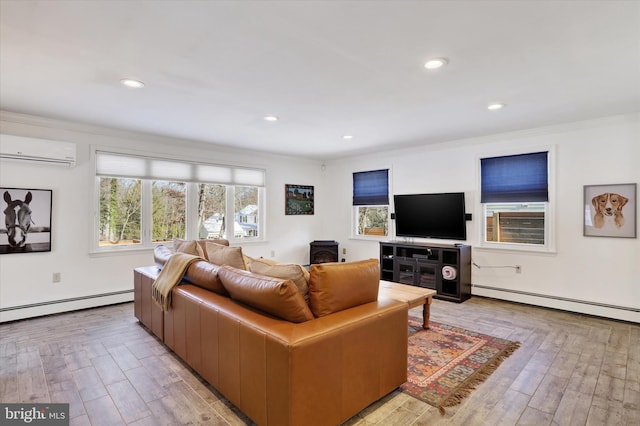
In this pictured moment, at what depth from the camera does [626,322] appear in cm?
379

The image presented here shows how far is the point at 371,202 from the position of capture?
21.0 feet

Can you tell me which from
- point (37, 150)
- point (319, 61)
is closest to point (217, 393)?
point (319, 61)

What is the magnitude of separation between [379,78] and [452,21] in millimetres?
887

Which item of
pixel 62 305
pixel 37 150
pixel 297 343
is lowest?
pixel 62 305

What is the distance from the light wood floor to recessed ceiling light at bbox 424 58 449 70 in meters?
2.50

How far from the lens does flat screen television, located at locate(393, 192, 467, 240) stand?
16.7 ft

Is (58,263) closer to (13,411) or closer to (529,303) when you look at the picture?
(13,411)

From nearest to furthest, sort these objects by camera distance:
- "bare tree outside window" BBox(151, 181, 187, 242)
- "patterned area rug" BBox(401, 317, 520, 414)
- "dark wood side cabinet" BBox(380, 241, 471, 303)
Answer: "patterned area rug" BBox(401, 317, 520, 414) → "dark wood side cabinet" BBox(380, 241, 471, 303) → "bare tree outside window" BBox(151, 181, 187, 242)

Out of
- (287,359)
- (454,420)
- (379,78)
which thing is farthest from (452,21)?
(454,420)

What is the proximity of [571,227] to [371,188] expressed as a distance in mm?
3242

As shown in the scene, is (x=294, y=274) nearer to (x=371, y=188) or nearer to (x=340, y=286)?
(x=340, y=286)

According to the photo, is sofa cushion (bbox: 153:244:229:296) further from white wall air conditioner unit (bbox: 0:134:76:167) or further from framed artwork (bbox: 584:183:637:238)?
framed artwork (bbox: 584:183:637:238)

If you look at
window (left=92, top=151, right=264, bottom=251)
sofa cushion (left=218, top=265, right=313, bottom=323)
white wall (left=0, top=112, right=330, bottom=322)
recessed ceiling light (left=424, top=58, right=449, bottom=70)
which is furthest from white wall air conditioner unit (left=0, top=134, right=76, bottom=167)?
recessed ceiling light (left=424, top=58, right=449, bottom=70)

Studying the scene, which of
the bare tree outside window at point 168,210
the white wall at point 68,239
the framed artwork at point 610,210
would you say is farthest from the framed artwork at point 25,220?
the framed artwork at point 610,210
